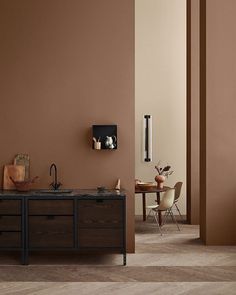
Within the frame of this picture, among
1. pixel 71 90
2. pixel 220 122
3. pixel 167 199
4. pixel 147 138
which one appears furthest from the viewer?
pixel 147 138

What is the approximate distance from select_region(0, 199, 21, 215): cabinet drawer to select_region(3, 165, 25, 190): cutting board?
Answer: 651 millimetres

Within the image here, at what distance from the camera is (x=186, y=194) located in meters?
11.0

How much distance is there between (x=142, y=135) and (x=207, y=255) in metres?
4.74

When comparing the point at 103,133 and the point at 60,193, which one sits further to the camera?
the point at 103,133

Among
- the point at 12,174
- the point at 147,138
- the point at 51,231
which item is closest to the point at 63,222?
the point at 51,231

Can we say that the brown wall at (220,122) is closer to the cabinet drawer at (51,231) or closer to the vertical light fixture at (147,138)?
the cabinet drawer at (51,231)

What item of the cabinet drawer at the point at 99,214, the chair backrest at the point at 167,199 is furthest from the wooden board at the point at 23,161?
the chair backrest at the point at 167,199

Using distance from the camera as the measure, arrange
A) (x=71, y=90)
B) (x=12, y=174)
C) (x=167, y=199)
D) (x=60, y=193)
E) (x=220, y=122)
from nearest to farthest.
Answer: (x=60, y=193) < (x=12, y=174) < (x=71, y=90) < (x=220, y=122) < (x=167, y=199)

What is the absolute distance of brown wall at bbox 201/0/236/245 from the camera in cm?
771

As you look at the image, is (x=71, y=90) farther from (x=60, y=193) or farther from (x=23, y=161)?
(x=60, y=193)

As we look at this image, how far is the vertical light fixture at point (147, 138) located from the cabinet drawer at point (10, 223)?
17.4 ft

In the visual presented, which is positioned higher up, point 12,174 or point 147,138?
point 147,138

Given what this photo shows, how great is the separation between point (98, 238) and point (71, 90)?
1.97 m

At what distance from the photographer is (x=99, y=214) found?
640cm
